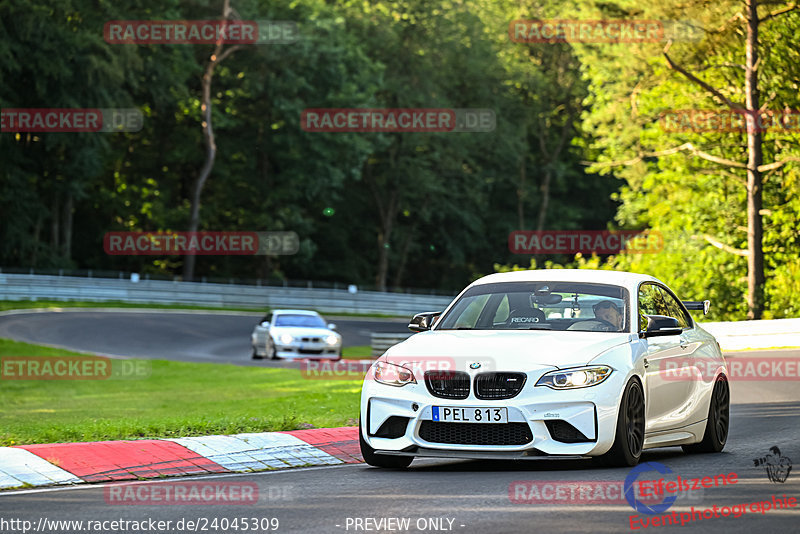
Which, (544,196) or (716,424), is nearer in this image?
(716,424)

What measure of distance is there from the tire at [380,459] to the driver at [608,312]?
6.60 feet

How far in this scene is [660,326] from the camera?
33.4 feet

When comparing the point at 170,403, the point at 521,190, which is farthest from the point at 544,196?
the point at 170,403

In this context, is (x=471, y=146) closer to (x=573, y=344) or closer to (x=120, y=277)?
(x=120, y=277)

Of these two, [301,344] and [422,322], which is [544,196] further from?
[422,322]

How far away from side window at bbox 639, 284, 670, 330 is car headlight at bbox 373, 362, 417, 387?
7.08 ft

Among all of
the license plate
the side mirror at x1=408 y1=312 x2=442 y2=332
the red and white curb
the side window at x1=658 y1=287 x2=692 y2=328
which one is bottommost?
the red and white curb

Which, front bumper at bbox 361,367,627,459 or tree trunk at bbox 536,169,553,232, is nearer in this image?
front bumper at bbox 361,367,627,459

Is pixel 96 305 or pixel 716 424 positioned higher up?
pixel 716 424

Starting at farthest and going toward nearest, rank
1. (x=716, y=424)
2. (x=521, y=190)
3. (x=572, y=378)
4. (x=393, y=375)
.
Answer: (x=521, y=190)
(x=716, y=424)
(x=393, y=375)
(x=572, y=378)

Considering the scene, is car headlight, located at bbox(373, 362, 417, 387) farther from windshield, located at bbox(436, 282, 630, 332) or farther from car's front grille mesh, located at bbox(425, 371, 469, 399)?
windshield, located at bbox(436, 282, 630, 332)

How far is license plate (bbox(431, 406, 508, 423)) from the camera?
9.20 metres

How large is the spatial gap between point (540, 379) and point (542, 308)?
4.64 feet

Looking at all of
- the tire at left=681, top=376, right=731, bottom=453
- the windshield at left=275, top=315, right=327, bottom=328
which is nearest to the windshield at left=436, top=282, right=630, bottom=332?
the tire at left=681, top=376, right=731, bottom=453
